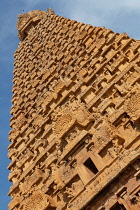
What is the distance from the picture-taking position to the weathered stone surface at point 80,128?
1123 centimetres

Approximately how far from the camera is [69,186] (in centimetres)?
1262

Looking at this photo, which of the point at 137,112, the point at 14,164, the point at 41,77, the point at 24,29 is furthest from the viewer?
the point at 24,29

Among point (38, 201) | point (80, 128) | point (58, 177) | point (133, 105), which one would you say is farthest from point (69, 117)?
point (38, 201)

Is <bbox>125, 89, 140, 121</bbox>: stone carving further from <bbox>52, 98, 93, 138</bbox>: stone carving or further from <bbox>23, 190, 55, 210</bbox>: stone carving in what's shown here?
<bbox>23, 190, 55, 210</bbox>: stone carving

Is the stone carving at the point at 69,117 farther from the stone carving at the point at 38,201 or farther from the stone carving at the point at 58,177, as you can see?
the stone carving at the point at 38,201

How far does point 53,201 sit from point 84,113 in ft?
11.2

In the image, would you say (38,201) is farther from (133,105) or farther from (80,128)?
(133,105)

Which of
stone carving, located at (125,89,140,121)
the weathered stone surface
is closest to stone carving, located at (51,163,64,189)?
the weathered stone surface

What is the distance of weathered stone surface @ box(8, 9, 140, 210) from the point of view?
36.8 feet

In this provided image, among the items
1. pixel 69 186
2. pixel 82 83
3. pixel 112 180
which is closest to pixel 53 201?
pixel 69 186

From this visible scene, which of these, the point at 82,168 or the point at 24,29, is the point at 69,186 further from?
the point at 24,29

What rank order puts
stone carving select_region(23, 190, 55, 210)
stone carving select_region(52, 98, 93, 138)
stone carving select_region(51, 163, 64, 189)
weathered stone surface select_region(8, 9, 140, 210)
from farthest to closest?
1. stone carving select_region(52, 98, 93, 138)
2. stone carving select_region(23, 190, 55, 210)
3. stone carving select_region(51, 163, 64, 189)
4. weathered stone surface select_region(8, 9, 140, 210)

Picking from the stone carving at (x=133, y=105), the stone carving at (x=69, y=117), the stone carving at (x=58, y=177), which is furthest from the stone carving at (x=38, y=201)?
the stone carving at (x=133, y=105)

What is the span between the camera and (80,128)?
1346 centimetres
